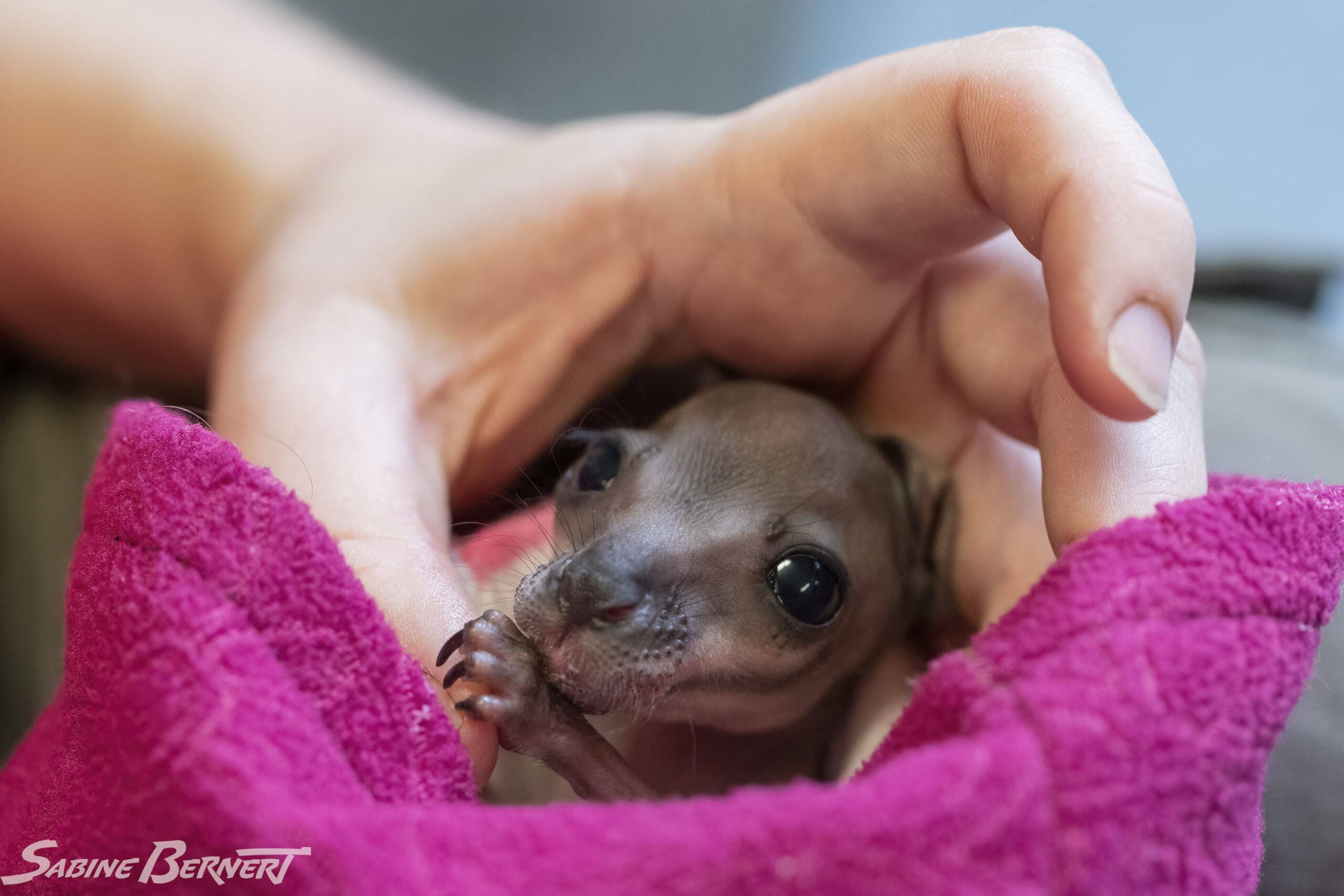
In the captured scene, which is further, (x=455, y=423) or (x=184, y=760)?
(x=455, y=423)

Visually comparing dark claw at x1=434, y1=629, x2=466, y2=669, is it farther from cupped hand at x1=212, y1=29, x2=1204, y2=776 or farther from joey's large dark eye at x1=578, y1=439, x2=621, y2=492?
joey's large dark eye at x1=578, y1=439, x2=621, y2=492

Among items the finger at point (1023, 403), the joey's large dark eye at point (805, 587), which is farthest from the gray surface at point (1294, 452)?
the joey's large dark eye at point (805, 587)

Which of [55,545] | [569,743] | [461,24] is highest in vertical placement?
[461,24]

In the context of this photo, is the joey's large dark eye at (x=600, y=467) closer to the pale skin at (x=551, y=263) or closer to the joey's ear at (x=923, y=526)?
the pale skin at (x=551, y=263)

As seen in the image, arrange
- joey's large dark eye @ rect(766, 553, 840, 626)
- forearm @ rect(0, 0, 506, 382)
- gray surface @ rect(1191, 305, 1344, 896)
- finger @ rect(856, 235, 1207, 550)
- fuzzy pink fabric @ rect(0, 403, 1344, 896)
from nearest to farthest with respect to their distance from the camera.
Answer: fuzzy pink fabric @ rect(0, 403, 1344, 896) < finger @ rect(856, 235, 1207, 550) < joey's large dark eye @ rect(766, 553, 840, 626) < gray surface @ rect(1191, 305, 1344, 896) < forearm @ rect(0, 0, 506, 382)

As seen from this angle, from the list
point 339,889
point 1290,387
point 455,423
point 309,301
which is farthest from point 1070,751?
point 1290,387

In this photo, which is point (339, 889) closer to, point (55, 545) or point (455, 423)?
point (455, 423)

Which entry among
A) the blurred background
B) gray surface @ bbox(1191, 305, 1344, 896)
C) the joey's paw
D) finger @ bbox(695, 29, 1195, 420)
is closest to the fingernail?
finger @ bbox(695, 29, 1195, 420)

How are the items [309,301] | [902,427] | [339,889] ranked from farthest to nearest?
[902,427]
[309,301]
[339,889]
